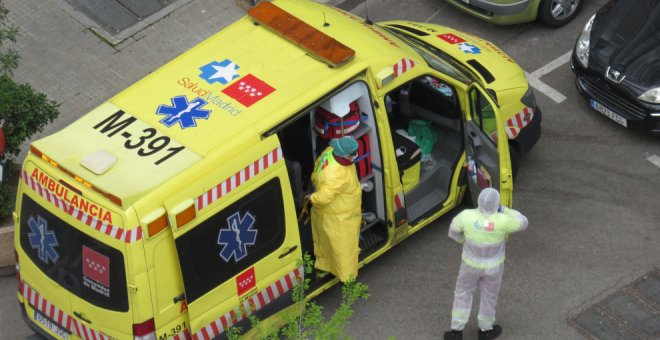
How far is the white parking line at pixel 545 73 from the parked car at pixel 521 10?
1.65 feet

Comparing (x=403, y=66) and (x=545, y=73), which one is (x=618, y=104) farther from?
(x=403, y=66)

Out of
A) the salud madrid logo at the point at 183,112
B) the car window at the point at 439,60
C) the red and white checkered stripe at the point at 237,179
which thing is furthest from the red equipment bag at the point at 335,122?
the salud madrid logo at the point at 183,112

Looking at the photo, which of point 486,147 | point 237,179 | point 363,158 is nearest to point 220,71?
point 237,179

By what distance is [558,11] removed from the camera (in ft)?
41.5

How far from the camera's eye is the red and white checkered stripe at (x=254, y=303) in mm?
8516

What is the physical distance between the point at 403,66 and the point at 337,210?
130 cm

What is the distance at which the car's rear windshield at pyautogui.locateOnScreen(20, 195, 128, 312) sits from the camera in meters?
7.95

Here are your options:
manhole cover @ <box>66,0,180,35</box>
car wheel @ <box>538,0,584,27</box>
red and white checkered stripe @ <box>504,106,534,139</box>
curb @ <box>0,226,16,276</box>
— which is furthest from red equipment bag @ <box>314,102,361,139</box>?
manhole cover @ <box>66,0,180,35</box>

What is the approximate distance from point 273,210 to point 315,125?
103cm

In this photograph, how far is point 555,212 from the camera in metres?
10.5

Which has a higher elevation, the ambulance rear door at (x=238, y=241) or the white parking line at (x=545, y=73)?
the ambulance rear door at (x=238, y=241)

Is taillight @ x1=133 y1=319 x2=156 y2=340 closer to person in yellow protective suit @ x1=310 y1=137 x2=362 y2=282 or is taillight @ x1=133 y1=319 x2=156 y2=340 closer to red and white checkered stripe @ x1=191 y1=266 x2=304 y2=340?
red and white checkered stripe @ x1=191 y1=266 x2=304 y2=340

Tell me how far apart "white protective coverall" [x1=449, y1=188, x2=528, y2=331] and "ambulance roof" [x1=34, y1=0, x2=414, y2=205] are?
1.44 meters

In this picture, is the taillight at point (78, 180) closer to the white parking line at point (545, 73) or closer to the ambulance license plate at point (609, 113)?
the ambulance license plate at point (609, 113)
